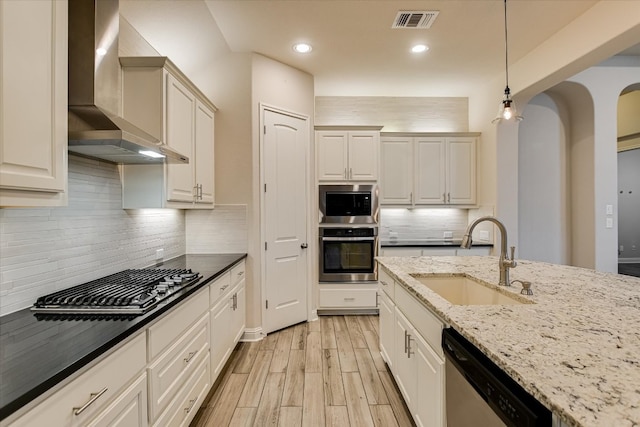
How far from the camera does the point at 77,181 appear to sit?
1750mm

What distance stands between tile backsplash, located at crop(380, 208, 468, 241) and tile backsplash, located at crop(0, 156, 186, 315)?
3141mm

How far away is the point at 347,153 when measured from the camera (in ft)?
12.9

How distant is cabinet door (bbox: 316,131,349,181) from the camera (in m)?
3.90

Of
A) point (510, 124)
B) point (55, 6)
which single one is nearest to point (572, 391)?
point (55, 6)

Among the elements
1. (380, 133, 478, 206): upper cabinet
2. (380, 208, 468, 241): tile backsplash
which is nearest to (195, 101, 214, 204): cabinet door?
(380, 133, 478, 206): upper cabinet

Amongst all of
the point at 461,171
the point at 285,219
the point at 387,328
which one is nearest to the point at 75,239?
the point at 285,219

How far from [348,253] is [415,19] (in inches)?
100

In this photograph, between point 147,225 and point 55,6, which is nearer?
point 55,6

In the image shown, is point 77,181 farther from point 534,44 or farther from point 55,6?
point 534,44

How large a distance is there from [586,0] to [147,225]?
3.86 m

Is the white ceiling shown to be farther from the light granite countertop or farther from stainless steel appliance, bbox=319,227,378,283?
the light granite countertop

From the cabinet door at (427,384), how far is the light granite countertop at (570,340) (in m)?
0.26

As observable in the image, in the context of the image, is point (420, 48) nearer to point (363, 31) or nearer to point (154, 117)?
point (363, 31)

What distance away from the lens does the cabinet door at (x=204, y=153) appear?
2.70 metres
